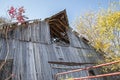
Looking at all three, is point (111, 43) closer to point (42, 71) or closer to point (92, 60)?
point (92, 60)

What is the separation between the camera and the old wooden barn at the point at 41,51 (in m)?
12.5

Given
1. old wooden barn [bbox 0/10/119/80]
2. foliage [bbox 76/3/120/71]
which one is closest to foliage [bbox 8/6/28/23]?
old wooden barn [bbox 0/10/119/80]

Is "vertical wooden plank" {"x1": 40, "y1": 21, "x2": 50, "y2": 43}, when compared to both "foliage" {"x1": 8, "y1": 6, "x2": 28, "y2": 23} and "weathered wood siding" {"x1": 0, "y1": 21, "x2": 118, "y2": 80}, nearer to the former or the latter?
"weathered wood siding" {"x1": 0, "y1": 21, "x2": 118, "y2": 80}

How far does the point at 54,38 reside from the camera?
1936 cm

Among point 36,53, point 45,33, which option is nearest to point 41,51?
point 36,53

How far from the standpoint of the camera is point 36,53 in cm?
1410

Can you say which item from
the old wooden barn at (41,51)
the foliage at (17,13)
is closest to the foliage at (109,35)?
the old wooden barn at (41,51)

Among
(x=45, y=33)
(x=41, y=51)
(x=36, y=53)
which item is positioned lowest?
(x=36, y=53)

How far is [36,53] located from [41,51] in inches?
21.2

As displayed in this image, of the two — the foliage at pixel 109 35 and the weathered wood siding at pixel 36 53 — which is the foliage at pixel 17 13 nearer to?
the weathered wood siding at pixel 36 53

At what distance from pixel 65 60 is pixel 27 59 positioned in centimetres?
354

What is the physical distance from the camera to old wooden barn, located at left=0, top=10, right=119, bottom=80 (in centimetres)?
1254

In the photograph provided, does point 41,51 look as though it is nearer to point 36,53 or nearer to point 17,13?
point 36,53

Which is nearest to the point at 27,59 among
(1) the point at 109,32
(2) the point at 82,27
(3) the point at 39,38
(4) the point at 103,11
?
(3) the point at 39,38
